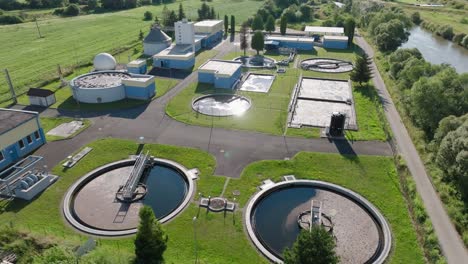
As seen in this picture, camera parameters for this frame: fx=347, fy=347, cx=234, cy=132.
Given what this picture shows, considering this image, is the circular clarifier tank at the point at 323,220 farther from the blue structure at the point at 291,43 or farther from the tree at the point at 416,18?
the tree at the point at 416,18

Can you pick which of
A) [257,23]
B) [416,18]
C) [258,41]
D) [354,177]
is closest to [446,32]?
[416,18]

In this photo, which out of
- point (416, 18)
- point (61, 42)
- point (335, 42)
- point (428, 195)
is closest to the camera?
point (428, 195)

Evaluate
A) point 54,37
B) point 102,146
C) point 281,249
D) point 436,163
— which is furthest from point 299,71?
point 54,37

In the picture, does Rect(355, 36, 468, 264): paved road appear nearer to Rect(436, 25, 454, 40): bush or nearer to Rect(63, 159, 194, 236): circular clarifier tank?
Rect(63, 159, 194, 236): circular clarifier tank

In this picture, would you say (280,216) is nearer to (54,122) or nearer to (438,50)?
(54,122)

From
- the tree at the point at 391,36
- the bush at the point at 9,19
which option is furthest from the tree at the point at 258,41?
the bush at the point at 9,19

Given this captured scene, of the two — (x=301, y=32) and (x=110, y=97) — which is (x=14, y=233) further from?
(x=301, y=32)

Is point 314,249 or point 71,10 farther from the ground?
point 71,10
